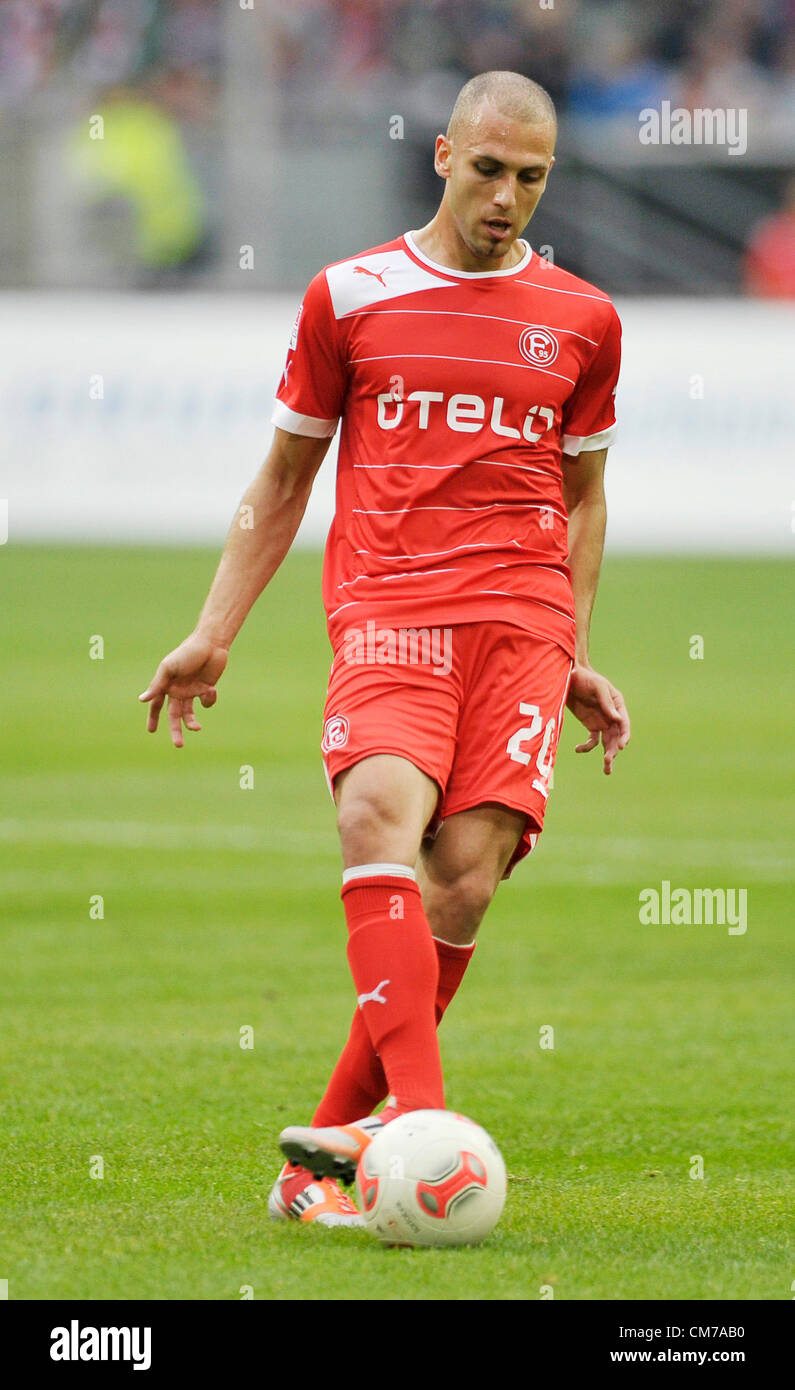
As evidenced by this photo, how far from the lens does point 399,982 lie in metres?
4.15

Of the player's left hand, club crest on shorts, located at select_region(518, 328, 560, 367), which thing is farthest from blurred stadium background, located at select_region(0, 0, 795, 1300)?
club crest on shorts, located at select_region(518, 328, 560, 367)

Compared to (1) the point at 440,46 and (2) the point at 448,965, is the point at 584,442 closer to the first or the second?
(2) the point at 448,965

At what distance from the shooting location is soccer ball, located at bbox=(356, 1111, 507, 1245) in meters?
3.94

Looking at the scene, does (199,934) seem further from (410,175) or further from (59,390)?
(410,175)

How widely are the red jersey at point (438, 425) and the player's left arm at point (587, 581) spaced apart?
225 mm

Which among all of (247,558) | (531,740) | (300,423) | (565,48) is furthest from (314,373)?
(565,48)

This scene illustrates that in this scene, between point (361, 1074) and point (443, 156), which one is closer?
point (361, 1074)

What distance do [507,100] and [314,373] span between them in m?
0.69

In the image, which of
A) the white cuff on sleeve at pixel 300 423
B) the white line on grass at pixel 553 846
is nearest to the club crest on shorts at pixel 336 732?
the white cuff on sleeve at pixel 300 423

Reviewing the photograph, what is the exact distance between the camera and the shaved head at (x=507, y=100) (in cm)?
A: 437

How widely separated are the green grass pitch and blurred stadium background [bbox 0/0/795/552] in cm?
408

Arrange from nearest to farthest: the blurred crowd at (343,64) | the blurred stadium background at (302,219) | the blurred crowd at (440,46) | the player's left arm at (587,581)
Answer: the player's left arm at (587,581)
the blurred stadium background at (302,219)
the blurred crowd at (343,64)
the blurred crowd at (440,46)

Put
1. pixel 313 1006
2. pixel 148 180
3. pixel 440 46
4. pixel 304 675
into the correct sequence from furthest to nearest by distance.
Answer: pixel 440 46
pixel 148 180
pixel 304 675
pixel 313 1006

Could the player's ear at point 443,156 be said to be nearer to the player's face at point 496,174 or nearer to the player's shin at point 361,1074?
the player's face at point 496,174
